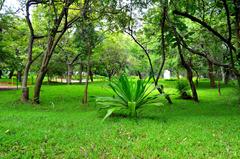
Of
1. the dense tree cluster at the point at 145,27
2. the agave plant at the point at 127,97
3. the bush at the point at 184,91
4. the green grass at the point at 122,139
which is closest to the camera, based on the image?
the green grass at the point at 122,139

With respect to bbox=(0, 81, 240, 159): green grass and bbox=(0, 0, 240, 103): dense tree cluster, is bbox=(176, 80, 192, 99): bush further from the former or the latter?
bbox=(0, 81, 240, 159): green grass

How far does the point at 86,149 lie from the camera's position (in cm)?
390

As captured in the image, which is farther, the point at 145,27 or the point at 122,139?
the point at 145,27

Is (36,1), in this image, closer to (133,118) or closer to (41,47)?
(133,118)

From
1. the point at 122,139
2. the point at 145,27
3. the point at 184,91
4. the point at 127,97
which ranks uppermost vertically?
the point at 145,27

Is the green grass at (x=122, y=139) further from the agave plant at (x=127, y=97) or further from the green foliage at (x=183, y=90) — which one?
the green foliage at (x=183, y=90)

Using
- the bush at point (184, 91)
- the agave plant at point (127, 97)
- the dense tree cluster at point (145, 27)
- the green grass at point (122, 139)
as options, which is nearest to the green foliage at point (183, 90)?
the bush at point (184, 91)

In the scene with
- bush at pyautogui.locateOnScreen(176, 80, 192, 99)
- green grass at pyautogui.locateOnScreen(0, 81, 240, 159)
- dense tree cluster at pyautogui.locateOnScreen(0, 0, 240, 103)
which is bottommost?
green grass at pyautogui.locateOnScreen(0, 81, 240, 159)

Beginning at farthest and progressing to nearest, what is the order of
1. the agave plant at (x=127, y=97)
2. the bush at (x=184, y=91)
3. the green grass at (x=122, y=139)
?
the bush at (x=184, y=91), the agave plant at (x=127, y=97), the green grass at (x=122, y=139)

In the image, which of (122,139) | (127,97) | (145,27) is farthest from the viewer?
(145,27)

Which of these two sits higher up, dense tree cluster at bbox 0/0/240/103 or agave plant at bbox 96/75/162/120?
dense tree cluster at bbox 0/0/240/103

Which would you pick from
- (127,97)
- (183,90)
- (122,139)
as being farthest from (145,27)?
(122,139)

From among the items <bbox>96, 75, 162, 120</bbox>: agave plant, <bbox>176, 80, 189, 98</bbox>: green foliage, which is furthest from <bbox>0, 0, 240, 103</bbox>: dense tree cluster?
<bbox>176, 80, 189, 98</bbox>: green foliage

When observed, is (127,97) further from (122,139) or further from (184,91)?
(184,91)
